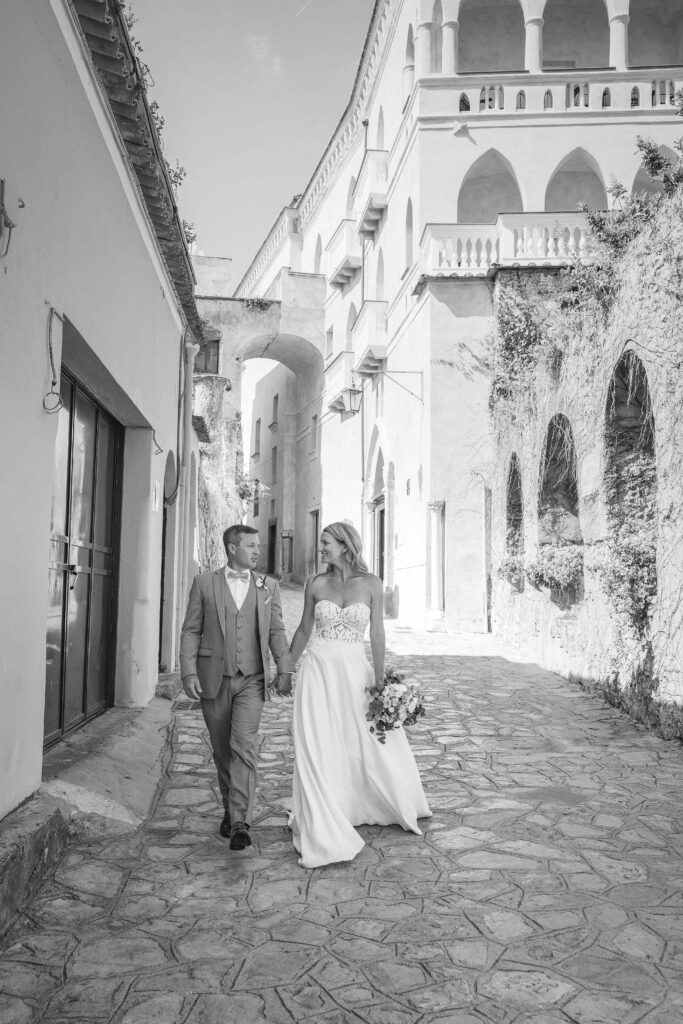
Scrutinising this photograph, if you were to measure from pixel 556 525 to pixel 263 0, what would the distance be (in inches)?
356

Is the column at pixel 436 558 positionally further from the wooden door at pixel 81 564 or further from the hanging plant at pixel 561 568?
the wooden door at pixel 81 564

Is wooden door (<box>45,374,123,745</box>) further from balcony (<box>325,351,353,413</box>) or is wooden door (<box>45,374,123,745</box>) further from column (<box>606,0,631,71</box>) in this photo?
balcony (<box>325,351,353,413</box>)

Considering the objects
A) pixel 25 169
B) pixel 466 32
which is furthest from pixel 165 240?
pixel 466 32

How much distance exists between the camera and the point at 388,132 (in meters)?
23.5

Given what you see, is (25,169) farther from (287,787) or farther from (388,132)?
(388,132)

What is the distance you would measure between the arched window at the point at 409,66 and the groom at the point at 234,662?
61.9ft

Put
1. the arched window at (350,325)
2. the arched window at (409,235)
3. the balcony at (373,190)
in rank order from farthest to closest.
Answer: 1. the arched window at (350,325)
2. the balcony at (373,190)
3. the arched window at (409,235)

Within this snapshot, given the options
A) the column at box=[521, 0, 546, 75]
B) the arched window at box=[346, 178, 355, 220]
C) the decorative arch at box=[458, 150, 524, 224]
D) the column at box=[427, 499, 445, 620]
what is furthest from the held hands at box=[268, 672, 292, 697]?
the arched window at box=[346, 178, 355, 220]

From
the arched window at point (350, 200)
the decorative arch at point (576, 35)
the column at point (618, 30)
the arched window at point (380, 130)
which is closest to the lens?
the column at point (618, 30)

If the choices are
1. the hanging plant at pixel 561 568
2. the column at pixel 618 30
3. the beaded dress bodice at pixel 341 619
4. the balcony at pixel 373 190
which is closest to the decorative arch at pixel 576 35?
the column at pixel 618 30

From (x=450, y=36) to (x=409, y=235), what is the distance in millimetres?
4295

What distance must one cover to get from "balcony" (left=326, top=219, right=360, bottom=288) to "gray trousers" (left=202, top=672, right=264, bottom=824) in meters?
22.1

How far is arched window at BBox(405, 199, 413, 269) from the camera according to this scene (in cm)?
2088

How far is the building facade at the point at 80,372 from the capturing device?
13.8 ft
